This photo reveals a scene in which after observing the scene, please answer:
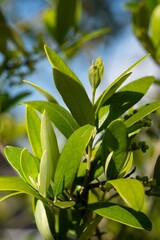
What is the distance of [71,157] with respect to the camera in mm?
612

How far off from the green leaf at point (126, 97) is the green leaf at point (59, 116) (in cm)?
5

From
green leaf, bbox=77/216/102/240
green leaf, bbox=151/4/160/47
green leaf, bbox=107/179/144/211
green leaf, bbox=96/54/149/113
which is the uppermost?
green leaf, bbox=151/4/160/47

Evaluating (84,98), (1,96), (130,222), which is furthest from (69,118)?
(1,96)

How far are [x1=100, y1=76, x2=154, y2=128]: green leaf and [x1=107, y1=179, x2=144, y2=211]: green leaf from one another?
5.2 inches

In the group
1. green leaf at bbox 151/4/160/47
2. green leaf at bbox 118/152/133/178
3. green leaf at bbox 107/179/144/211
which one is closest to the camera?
green leaf at bbox 107/179/144/211

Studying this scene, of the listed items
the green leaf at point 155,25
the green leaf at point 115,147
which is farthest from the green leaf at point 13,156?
the green leaf at point 155,25

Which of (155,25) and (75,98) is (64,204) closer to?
(75,98)

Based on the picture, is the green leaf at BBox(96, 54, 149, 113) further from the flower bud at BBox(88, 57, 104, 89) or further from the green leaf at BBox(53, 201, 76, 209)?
the green leaf at BBox(53, 201, 76, 209)

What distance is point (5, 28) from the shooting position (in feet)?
4.40

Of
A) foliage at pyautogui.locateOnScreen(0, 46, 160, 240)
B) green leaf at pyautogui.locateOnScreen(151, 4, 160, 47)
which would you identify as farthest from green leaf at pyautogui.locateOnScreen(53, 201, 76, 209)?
green leaf at pyautogui.locateOnScreen(151, 4, 160, 47)

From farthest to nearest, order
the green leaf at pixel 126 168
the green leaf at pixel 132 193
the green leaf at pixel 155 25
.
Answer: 1. the green leaf at pixel 155 25
2. the green leaf at pixel 126 168
3. the green leaf at pixel 132 193

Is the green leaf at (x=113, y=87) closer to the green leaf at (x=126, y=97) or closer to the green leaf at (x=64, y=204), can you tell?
the green leaf at (x=126, y=97)

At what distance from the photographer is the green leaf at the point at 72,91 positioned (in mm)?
616

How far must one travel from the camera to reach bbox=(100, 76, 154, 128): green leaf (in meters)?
0.67
